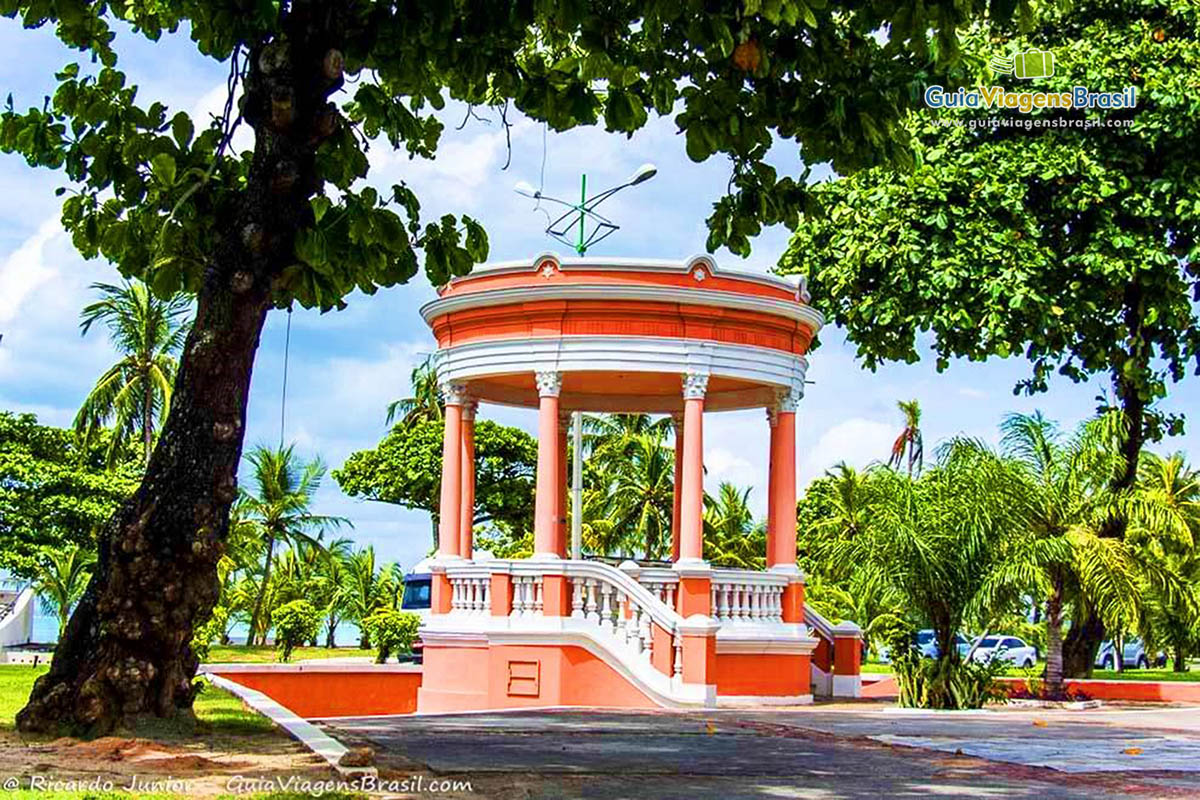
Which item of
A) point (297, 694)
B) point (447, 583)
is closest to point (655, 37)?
point (447, 583)

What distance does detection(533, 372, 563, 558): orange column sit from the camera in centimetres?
1864

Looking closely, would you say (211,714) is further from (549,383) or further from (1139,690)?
(1139,690)

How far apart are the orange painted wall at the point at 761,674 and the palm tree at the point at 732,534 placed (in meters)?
18.9

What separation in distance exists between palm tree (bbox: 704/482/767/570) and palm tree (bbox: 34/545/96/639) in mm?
15971

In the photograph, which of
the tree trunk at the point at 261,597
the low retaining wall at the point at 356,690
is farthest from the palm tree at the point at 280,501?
the low retaining wall at the point at 356,690

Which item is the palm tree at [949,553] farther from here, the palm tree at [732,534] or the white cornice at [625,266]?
the palm tree at [732,534]

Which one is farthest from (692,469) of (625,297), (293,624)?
(293,624)

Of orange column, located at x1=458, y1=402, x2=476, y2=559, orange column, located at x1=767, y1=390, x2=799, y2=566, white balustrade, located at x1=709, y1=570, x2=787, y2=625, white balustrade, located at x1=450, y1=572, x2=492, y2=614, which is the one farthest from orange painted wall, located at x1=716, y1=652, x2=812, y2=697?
orange column, located at x1=458, y1=402, x2=476, y2=559

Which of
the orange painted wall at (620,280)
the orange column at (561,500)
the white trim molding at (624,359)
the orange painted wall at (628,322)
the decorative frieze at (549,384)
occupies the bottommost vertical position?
the orange column at (561,500)

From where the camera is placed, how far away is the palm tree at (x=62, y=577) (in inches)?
1164

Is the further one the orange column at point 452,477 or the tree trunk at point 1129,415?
the tree trunk at point 1129,415

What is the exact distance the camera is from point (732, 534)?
139ft

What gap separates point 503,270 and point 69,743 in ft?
37.8

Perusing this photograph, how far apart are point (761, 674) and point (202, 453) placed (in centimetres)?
1137
